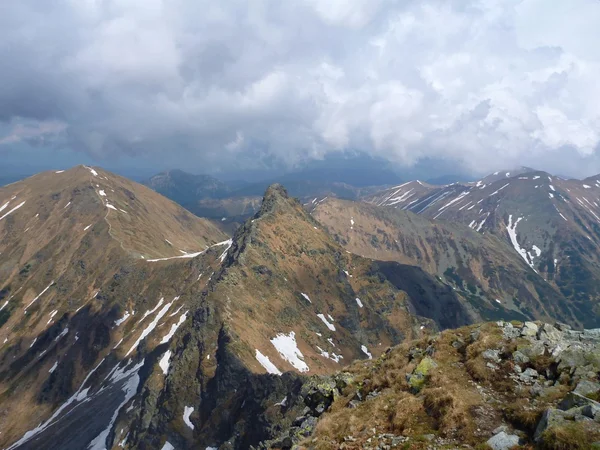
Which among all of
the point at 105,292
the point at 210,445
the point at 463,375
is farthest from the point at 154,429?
the point at 105,292

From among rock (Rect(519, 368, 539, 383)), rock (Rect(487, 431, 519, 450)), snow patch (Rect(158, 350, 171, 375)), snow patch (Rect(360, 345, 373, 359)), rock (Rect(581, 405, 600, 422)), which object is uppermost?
rock (Rect(581, 405, 600, 422))

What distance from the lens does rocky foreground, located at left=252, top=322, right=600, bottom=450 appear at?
1661 cm

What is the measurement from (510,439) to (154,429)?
96380 mm

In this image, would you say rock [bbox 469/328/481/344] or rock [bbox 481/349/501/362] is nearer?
rock [bbox 481/349/501/362]

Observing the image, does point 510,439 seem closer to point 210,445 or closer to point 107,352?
point 210,445

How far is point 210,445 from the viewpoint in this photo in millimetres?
78562

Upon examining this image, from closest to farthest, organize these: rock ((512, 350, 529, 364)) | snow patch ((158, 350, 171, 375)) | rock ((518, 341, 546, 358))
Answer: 1. rock ((512, 350, 529, 364))
2. rock ((518, 341, 546, 358))
3. snow patch ((158, 350, 171, 375))

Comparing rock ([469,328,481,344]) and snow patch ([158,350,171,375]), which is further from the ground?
rock ([469,328,481,344])

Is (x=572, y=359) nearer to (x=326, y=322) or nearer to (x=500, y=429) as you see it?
(x=500, y=429)

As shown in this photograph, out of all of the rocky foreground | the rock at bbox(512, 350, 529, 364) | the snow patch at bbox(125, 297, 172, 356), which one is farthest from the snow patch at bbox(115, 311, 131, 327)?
the rock at bbox(512, 350, 529, 364)

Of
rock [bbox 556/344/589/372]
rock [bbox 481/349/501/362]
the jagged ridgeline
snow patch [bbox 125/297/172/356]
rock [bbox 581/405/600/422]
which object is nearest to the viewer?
rock [bbox 581/405/600/422]

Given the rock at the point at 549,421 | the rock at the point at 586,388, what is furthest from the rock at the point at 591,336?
the rock at the point at 549,421

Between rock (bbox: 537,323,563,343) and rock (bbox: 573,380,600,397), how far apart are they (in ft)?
17.0

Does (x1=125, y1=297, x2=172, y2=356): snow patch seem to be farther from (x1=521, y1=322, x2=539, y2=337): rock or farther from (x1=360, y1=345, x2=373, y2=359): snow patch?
(x1=521, y1=322, x2=539, y2=337): rock
